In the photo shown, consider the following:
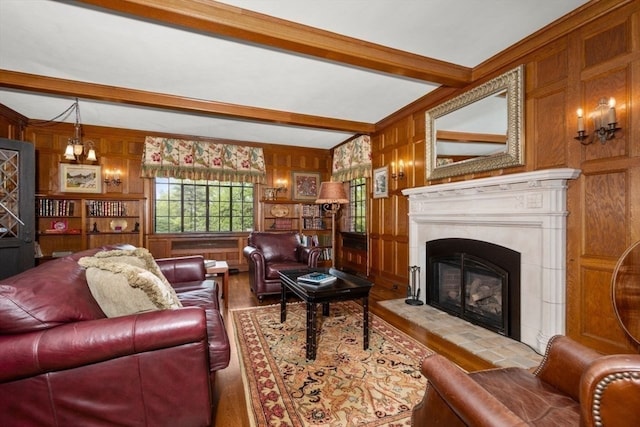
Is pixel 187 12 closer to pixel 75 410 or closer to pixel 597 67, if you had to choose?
pixel 75 410

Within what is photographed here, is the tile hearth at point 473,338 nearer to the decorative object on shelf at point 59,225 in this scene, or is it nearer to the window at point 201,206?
the window at point 201,206

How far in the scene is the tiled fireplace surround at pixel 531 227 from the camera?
2375mm

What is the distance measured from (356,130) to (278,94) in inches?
66.3

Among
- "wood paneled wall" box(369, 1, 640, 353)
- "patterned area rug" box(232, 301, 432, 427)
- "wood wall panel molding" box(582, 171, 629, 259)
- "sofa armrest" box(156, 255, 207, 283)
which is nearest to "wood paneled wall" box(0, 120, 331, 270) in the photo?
"sofa armrest" box(156, 255, 207, 283)

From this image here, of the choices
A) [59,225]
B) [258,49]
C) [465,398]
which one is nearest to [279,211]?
[59,225]

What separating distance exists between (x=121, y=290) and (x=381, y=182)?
4104 millimetres

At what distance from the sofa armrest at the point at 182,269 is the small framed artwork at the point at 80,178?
3223mm

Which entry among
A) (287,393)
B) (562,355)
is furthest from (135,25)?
(562,355)

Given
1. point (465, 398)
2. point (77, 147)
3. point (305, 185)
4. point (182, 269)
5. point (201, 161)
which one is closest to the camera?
point (465, 398)

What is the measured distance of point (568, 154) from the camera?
2.39 metres

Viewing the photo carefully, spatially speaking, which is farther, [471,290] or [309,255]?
[309,255]

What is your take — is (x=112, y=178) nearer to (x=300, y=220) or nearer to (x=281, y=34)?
(x=300, y=220)

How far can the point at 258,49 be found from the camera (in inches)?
107

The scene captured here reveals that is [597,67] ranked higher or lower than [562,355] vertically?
higher
